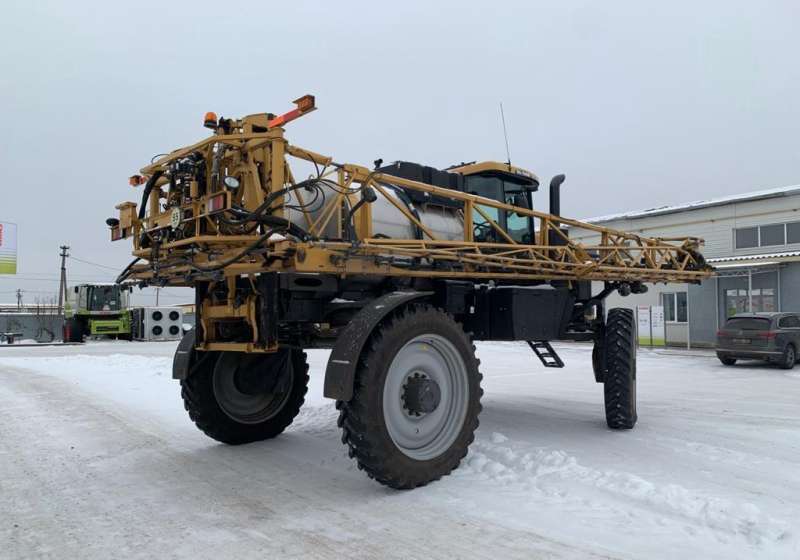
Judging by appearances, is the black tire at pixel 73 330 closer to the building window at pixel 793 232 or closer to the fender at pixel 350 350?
the fender at pixel 350 350

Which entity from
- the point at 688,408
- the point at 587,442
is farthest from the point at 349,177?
the point at 688,408

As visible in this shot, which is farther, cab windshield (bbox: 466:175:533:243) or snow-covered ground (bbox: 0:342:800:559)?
cab windshield (bbox: 466:175:533:243)

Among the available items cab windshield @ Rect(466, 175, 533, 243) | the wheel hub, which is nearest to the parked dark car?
Answer: cab windshield @ Rect(466, 175, 533, 243)

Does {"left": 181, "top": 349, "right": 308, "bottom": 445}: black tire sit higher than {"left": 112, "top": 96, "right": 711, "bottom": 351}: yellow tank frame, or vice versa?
{"left": 112, "top": 96, "right": 711, "bottom": 351}: yellow tank frame

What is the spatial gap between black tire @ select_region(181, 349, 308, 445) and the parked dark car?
13953mm

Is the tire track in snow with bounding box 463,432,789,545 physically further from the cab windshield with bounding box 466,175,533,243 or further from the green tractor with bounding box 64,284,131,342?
the green tractor with bounding box 64,284,131,342

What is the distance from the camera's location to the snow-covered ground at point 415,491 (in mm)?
3922

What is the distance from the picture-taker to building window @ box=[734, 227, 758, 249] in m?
23.2

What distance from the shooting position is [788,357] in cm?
1627

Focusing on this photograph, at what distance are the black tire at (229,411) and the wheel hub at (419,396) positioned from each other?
2.07m

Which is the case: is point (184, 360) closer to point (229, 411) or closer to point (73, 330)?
point (229, 411)

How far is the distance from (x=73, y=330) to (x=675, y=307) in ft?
91.8

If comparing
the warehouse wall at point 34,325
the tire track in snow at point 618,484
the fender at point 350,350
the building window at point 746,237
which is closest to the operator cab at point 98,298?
the warehouse wall at point 34,325

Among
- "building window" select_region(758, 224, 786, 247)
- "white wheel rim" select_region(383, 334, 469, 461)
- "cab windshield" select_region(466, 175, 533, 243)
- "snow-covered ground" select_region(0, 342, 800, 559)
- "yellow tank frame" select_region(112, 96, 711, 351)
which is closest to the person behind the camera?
"snow-covered ground" select_region(0, 342, 800, 559)
